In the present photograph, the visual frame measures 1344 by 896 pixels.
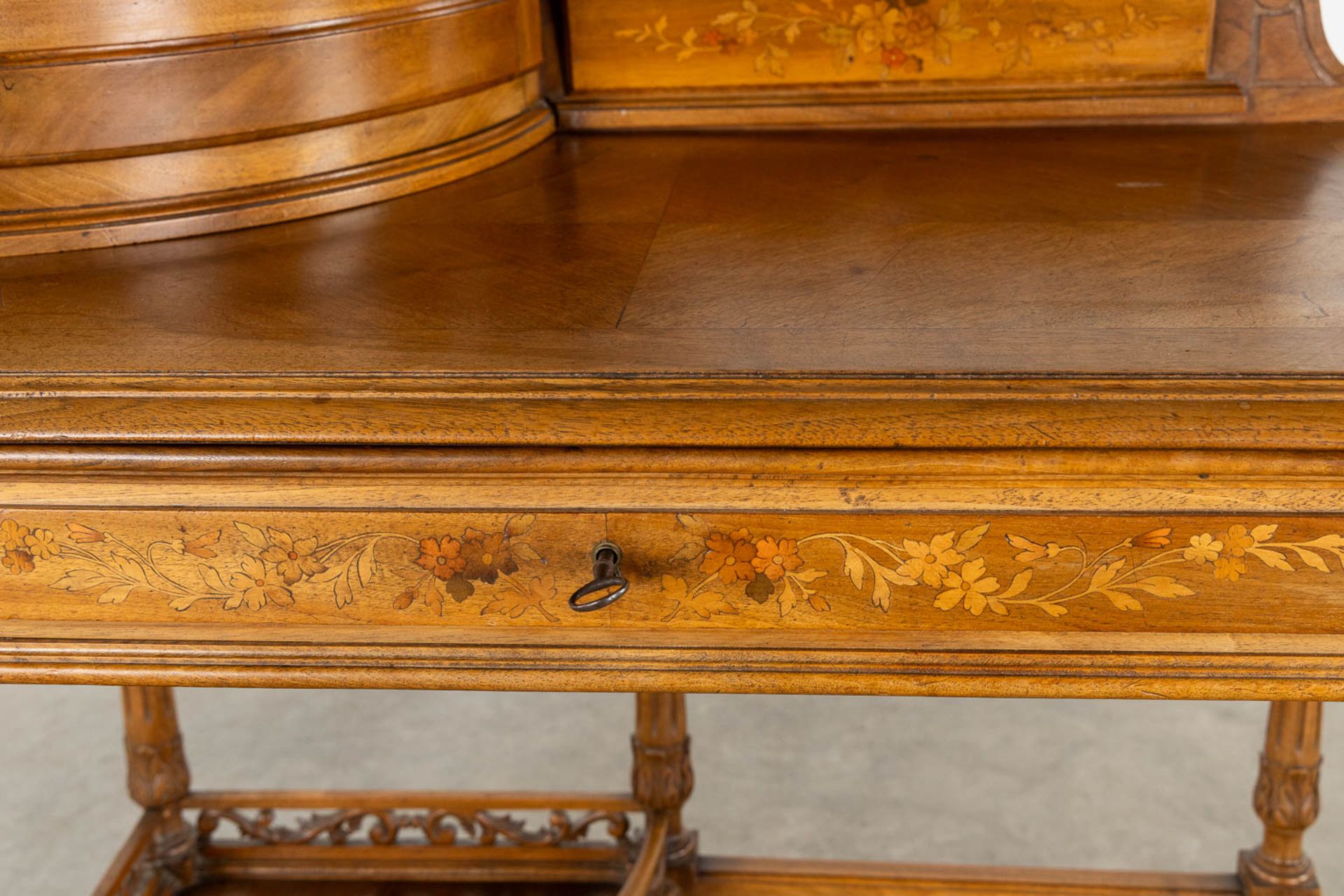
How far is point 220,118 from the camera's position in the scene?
1000 mm

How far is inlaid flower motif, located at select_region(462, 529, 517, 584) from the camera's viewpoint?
2.62 feet

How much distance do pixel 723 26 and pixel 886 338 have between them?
0.60 m

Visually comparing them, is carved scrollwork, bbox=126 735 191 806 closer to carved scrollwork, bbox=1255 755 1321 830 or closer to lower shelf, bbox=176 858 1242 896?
lower shelf, bbox=176 858 1242 896

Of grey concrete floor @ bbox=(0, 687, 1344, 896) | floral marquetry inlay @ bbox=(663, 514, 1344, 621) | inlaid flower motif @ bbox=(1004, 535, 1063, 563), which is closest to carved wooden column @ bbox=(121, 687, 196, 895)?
grey concrete floor @ bbox=(0, 687, 1344, 896)

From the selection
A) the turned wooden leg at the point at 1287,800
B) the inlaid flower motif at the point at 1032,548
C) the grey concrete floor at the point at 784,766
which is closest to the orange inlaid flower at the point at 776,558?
the inlaid flower motif at the point at 1032,548

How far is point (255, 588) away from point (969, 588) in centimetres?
40

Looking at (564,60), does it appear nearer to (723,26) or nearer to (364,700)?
(723,26)

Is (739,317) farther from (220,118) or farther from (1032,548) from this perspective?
(220,118)

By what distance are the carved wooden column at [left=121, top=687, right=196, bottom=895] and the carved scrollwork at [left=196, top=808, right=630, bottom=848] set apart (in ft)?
A: 0.10

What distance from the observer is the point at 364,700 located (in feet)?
7.79

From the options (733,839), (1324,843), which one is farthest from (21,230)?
(1324,843)

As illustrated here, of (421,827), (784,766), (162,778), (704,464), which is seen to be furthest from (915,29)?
(784,766)

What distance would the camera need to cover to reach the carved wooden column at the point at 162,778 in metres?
Answer: 1.59

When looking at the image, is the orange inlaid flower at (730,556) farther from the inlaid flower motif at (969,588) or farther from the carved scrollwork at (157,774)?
the carved scrollwork at (157,774)
